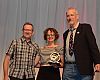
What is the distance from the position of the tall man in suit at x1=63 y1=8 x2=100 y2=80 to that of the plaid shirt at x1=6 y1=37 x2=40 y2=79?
19.0 inches

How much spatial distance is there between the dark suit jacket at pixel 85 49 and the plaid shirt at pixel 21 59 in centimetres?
63

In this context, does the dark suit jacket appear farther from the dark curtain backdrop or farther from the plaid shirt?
the dark curtain backdrop

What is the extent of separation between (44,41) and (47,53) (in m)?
0.44

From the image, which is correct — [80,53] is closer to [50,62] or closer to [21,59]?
[50,62]

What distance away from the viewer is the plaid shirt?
Result: 2.80 meters

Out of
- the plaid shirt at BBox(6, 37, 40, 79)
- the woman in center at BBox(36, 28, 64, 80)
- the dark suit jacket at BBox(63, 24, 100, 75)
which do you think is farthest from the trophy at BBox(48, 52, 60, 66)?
the dark suit jacket at BBox(63, 24, 100, 75)

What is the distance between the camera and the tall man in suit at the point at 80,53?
242cm

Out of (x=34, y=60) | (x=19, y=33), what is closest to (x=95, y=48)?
(x=34, y=60)

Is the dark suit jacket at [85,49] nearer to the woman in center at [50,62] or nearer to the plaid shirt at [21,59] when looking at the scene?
the woman in center at [50,62]

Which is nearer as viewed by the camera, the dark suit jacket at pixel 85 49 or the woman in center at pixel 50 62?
the dark suit jacket at pixel 85 49

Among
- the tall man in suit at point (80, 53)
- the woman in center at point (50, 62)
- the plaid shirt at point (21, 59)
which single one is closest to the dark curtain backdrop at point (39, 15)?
the woman in center at point (50, 62)

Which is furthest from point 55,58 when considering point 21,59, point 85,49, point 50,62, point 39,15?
point 39,15

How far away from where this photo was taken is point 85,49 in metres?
2.47

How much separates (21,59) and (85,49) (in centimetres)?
77
